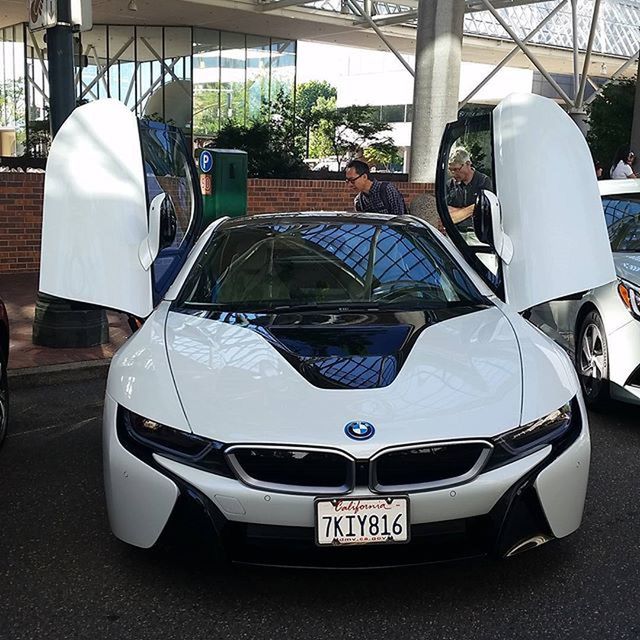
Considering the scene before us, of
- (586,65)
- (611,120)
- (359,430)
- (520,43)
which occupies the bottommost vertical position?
(359,430)

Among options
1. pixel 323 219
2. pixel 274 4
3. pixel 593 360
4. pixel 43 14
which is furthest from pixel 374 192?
pixel 274 4

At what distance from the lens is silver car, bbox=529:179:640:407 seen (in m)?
5.12

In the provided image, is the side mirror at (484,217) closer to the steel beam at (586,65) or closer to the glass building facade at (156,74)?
the steel beam at (586,65)

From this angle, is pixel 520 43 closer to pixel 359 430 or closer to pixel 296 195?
pixel 296 195

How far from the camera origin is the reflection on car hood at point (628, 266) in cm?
526

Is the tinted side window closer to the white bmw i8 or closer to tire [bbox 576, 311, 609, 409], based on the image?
the white bmw i8

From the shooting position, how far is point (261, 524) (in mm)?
2787

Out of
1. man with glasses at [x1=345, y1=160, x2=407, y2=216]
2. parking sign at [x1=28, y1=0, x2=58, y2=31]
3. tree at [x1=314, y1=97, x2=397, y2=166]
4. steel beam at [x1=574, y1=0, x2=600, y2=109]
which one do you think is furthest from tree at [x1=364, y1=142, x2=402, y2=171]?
man with glasses at [x1=345, y1=160, x2=407, y2=216]

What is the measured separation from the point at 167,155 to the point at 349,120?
19.3 metres

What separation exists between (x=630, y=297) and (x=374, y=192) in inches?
92.1

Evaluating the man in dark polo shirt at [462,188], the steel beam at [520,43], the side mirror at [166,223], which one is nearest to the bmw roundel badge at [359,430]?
the side mirror at [166,223]

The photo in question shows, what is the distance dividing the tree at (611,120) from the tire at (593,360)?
465 inches

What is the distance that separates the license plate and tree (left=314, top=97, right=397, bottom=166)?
20651 millimetres

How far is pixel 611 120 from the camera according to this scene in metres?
16.7
